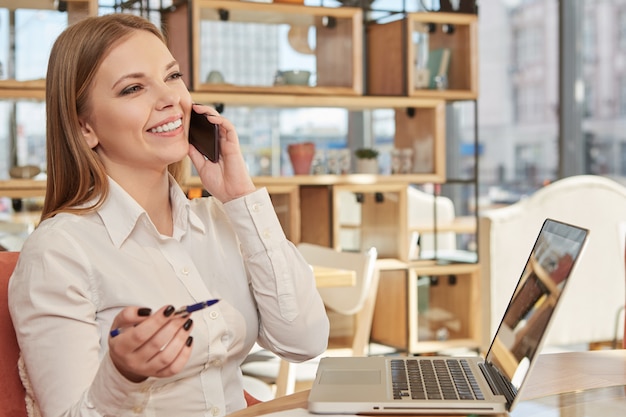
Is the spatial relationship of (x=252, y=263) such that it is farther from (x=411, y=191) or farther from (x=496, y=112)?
(x=496, y=112)

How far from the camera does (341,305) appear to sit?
3.55 meters

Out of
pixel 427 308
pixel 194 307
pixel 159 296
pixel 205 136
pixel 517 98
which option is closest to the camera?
pixel 194 307

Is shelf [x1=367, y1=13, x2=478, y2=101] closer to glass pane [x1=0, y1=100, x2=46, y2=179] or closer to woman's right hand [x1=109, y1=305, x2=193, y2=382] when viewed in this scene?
glass pane [x1=0, y1=100, x2=46, y2=179]

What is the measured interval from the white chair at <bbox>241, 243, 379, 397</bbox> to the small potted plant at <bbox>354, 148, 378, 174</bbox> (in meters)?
0.68

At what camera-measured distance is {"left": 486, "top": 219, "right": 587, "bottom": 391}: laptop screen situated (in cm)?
115

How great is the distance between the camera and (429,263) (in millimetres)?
4344

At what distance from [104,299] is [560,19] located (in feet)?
14.5

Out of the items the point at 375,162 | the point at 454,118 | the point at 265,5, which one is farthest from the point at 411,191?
the point at 265,5

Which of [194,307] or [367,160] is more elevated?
[367,160]

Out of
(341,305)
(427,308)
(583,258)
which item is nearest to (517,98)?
(583,258)

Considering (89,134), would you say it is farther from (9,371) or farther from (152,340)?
(152,340)

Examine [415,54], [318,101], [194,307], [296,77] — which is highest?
[415,54]

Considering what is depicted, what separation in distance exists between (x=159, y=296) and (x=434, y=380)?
1.66 feet

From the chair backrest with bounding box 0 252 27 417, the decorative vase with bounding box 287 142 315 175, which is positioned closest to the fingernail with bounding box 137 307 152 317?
the chair backrest with bounding box 0 252 27 417
